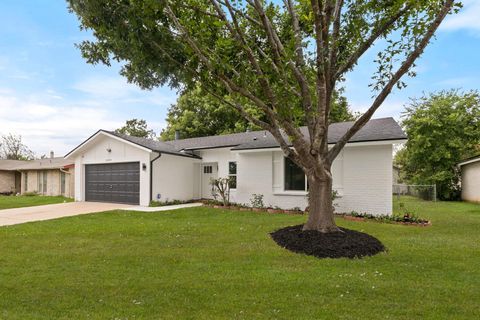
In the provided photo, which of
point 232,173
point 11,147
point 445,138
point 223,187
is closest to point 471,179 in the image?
point 445,138

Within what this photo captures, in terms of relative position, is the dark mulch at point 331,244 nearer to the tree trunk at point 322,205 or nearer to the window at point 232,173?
the tree trunk at point 322,205

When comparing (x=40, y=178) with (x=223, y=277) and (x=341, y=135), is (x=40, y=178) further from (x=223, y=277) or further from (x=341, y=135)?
(x=223, y=277)

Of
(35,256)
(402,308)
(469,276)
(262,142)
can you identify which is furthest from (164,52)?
(262,142)

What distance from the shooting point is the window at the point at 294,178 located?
13086 mm

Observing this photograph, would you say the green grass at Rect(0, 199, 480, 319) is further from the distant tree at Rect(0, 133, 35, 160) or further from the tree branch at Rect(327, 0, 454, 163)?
the distant tree at Rect(0, 133, 35, 160)

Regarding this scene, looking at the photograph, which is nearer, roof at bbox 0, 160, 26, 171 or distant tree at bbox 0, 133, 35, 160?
roof at bbox 0, 160, 26, 171

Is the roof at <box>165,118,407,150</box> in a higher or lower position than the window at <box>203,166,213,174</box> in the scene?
higher

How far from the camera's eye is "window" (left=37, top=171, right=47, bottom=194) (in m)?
24.4

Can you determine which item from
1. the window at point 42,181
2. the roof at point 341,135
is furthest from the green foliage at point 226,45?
the window at point 42,181

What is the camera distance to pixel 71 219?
1090cm

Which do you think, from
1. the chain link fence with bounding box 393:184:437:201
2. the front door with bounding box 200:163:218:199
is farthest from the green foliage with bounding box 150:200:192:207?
the chain link fence with bounding box 393:184:437:201

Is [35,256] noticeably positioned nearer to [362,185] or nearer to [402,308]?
A: [402,308]

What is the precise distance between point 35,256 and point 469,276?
7459mm

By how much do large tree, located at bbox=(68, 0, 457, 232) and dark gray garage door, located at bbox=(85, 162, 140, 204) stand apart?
920 centimetres
